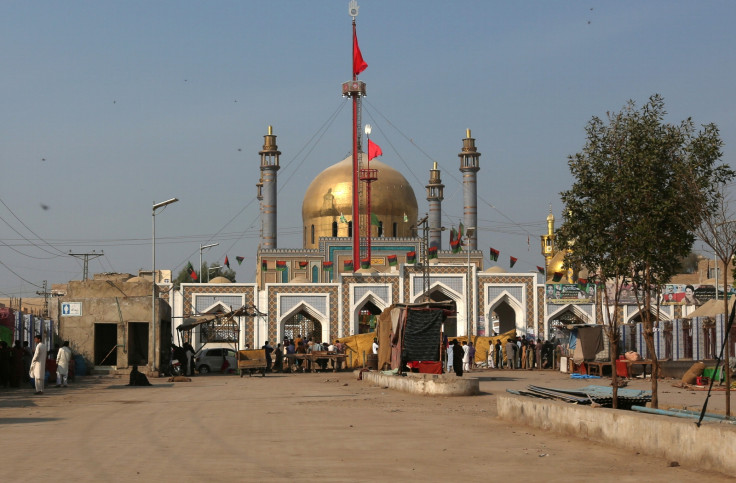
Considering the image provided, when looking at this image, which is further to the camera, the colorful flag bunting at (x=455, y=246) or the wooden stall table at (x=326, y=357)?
the colorful flag bunting at (x=455, y=246)

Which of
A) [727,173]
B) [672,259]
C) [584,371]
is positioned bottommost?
[584,371]

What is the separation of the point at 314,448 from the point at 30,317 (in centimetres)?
1969

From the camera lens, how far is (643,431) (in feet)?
28.0

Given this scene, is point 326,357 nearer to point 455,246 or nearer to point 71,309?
point 71,309

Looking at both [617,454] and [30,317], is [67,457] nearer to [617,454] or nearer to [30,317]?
[617,454]

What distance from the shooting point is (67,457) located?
8.38 meters

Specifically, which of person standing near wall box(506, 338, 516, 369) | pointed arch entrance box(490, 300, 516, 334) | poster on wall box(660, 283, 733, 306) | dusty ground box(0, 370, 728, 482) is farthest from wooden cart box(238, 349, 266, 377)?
pointed arch entrance box(490, 300, 516, 334)

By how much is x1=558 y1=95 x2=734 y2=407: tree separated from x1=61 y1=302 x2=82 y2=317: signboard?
2029 cm

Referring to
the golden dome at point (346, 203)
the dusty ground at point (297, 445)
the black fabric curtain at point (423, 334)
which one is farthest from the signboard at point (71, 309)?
the golden dome at point (346, 203)

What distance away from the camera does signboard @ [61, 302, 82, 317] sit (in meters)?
29.0

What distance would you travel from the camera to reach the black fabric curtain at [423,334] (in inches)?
816

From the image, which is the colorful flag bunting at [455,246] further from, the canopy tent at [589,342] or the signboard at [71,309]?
the signboard at [71,309]

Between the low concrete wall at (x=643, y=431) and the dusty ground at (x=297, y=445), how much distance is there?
0.48 ft

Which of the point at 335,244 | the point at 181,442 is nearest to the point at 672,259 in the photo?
the point at 181,442
